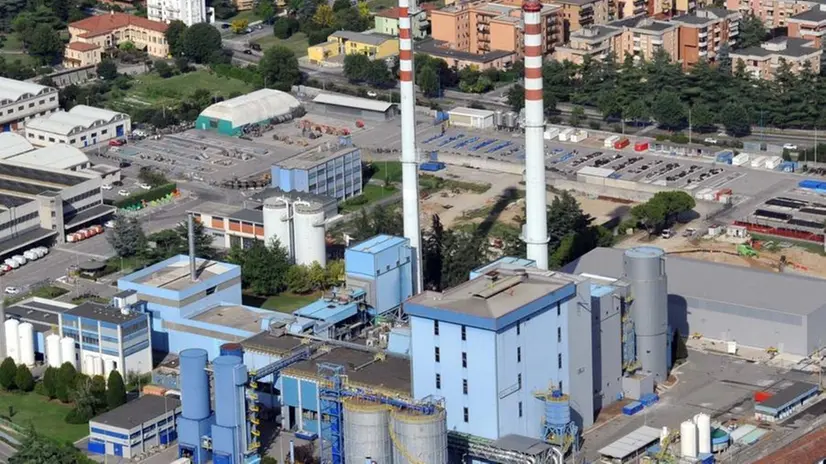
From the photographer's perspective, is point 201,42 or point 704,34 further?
point 201,42

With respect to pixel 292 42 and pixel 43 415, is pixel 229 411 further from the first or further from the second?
pixel 292 42

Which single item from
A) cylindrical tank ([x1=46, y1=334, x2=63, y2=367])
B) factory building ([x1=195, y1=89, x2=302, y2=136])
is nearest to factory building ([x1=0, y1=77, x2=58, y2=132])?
factory building ([x1=195, y1=89, x2=302, y2=136])

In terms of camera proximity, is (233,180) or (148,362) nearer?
(148,362)

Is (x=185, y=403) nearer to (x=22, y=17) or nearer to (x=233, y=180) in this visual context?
(x=233, y=180)

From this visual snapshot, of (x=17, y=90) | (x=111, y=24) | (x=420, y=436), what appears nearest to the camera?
(x=420, y=436)

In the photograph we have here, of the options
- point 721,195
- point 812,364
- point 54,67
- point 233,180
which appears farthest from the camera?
point 54,67

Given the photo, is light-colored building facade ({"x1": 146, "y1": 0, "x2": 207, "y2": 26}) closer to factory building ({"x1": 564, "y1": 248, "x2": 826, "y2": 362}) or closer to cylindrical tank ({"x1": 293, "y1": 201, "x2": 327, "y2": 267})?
cylindrical tank ({"x1": 293, "y1": 201, "x2": 327, "y2": 267})

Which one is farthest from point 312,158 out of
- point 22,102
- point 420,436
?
point 420,436

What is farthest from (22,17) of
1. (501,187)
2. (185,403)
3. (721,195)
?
(185,403)
